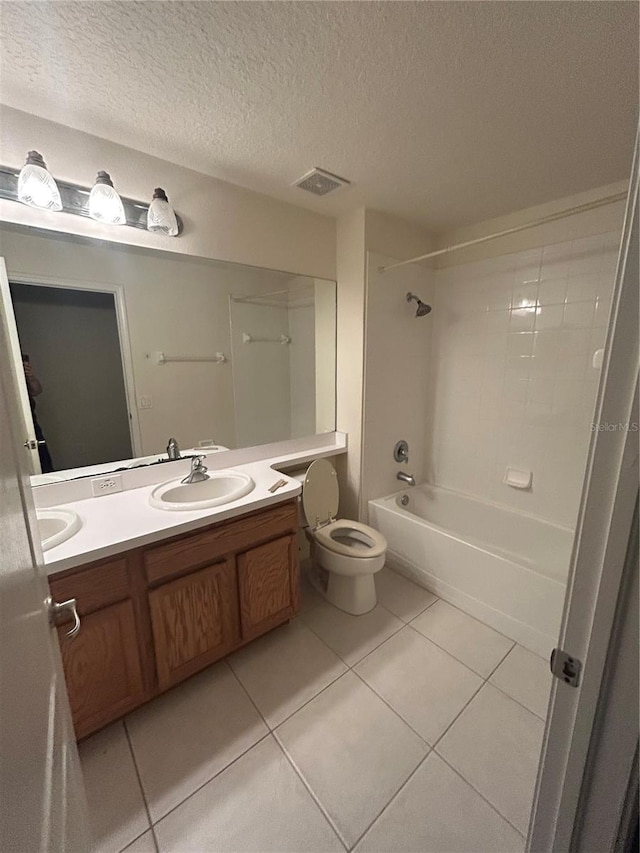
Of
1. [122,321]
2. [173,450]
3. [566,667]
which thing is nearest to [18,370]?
[122,321]

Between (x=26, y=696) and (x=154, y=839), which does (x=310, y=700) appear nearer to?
(x=154, y=839)

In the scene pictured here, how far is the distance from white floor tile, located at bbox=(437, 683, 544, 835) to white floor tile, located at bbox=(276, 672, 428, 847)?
15cm

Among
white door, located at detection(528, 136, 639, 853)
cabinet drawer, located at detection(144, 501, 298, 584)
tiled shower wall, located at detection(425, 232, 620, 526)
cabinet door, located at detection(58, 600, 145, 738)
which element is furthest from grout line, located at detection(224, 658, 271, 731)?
tiled shower wall, located at detection(425, 232, 620, 526)

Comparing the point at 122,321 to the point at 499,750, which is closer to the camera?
the point at 499,750

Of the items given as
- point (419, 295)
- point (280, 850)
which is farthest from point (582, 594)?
point (419, 295)

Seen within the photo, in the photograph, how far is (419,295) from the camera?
7.81ft

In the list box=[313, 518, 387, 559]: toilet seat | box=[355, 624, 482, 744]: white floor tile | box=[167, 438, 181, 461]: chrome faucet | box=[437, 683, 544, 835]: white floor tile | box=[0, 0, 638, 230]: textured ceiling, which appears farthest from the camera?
box=[313, 518, 387, 559]: toilet seat

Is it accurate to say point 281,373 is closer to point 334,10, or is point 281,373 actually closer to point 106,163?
point 106,163

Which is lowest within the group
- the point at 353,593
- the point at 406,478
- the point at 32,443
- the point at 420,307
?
the point at 353,593

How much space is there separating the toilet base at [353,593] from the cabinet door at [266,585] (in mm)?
317

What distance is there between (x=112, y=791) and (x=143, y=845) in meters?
0.21

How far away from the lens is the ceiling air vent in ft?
5.33

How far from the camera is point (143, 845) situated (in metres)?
1.01

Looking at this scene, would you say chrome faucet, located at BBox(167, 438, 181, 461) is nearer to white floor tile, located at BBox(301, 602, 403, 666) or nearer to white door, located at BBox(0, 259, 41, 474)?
white door, located at BBox(0, 259, 41, 474)
